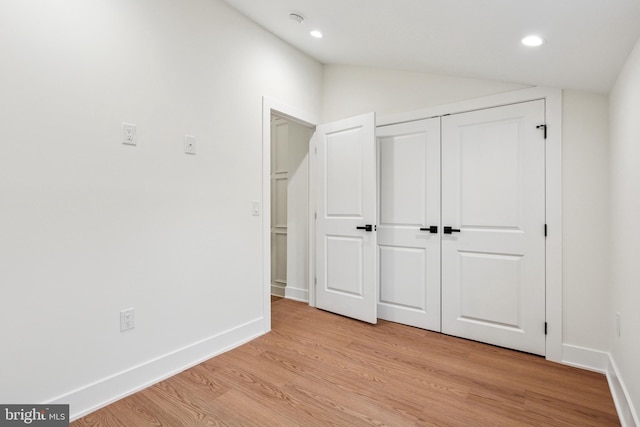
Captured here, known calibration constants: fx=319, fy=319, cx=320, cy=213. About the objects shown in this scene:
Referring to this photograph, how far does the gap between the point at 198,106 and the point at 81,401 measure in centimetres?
188

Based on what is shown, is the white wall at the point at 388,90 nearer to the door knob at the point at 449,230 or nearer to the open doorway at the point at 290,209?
the open doorway at the point at 290,209

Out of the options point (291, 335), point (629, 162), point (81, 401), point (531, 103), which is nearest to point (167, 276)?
point (81, 401)

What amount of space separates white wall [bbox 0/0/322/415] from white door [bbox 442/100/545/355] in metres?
1.68

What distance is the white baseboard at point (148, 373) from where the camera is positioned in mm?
1676

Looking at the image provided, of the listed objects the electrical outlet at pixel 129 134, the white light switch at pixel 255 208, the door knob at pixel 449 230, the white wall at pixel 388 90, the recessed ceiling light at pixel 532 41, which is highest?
the white wall at pixel 388 90

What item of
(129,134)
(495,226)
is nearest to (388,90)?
(495,226)

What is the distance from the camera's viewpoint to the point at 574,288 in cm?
223

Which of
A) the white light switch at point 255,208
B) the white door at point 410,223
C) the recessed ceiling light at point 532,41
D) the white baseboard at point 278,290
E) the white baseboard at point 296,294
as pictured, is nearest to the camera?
the recessed ceiling light at point 532,41

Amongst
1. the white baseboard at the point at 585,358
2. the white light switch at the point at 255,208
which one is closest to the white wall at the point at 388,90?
the white light switch at the point at 255,208

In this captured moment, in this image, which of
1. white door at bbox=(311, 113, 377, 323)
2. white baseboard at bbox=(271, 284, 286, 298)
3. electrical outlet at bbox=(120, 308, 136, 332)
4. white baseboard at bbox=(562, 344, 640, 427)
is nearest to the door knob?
white door at bbox=(311, 113, 377, 323)

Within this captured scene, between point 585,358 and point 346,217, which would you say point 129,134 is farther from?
point 585,358

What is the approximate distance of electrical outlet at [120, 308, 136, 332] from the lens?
73.0 inches

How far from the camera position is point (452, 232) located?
2.71m

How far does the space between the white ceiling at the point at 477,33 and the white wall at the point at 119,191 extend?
2.22ft
